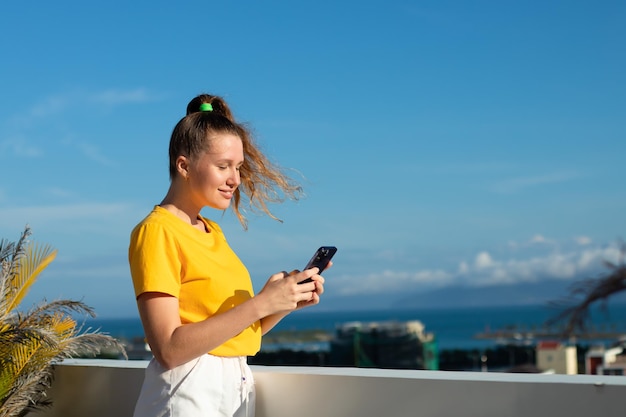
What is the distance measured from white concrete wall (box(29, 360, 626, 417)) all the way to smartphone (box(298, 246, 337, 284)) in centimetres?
60

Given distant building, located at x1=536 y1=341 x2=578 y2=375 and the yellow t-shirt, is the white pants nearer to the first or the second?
the yellow t-shirt

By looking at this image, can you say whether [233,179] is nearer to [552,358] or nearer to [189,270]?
[189,270]

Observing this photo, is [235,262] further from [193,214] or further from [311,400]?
[311,400]

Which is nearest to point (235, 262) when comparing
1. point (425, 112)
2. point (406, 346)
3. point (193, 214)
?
point (193, 214)

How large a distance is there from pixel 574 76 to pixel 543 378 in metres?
81.8

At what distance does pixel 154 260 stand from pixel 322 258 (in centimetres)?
47

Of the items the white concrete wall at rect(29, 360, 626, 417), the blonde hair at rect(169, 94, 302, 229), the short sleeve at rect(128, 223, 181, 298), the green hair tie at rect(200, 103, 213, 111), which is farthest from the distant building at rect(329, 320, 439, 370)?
the short sleeve at rect(128, 223, 181, 298)

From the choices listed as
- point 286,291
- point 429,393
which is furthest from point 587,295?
point 286,291

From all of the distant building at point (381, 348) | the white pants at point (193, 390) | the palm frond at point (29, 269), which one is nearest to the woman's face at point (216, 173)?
the white pants at point (193, 390)

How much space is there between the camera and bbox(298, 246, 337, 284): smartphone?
7.59 feet

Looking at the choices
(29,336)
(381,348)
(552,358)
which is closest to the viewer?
(29,336)

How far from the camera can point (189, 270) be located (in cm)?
217

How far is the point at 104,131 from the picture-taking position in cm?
4406

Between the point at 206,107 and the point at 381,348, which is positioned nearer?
the point at 206,107
